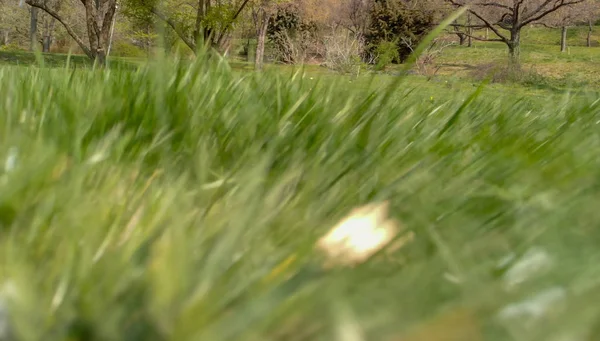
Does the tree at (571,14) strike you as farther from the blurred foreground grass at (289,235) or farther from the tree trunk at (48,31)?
the tree trunk at (48,31)

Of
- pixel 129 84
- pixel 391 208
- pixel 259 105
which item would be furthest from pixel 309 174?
pixel 129 84

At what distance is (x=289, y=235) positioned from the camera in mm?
358

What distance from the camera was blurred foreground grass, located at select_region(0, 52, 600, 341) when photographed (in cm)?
26

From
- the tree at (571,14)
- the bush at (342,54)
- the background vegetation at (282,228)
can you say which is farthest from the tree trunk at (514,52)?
the background vegetation at (282,228)

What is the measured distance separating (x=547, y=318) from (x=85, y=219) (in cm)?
29

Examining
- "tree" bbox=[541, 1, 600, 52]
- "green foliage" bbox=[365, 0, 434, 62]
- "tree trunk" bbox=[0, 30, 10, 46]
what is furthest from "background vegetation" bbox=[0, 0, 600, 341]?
"tree trunk" bbox=[0, 30, 10, 46]

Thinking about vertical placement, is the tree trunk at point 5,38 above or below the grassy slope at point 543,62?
above

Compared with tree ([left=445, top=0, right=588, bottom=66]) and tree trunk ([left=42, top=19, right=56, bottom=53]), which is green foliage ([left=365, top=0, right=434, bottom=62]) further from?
tree trunk ([left=42, top=19, right=56, bottom=53])

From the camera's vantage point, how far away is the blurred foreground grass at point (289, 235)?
255mm

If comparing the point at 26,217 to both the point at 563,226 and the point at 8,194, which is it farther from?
the point at 563,226

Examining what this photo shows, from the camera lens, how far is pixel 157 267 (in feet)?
0.95

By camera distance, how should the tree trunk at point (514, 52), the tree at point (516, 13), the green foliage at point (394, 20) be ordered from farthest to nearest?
1. the green foliage at point (394, 20)
2. the tree at point (516, 13)
3. the tree trunk at point (514, 52)

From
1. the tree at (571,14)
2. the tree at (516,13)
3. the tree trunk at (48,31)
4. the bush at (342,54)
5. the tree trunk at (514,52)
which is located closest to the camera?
the bush at (342,54)

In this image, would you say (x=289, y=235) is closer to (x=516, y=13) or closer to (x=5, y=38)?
(x=516, y=13)
